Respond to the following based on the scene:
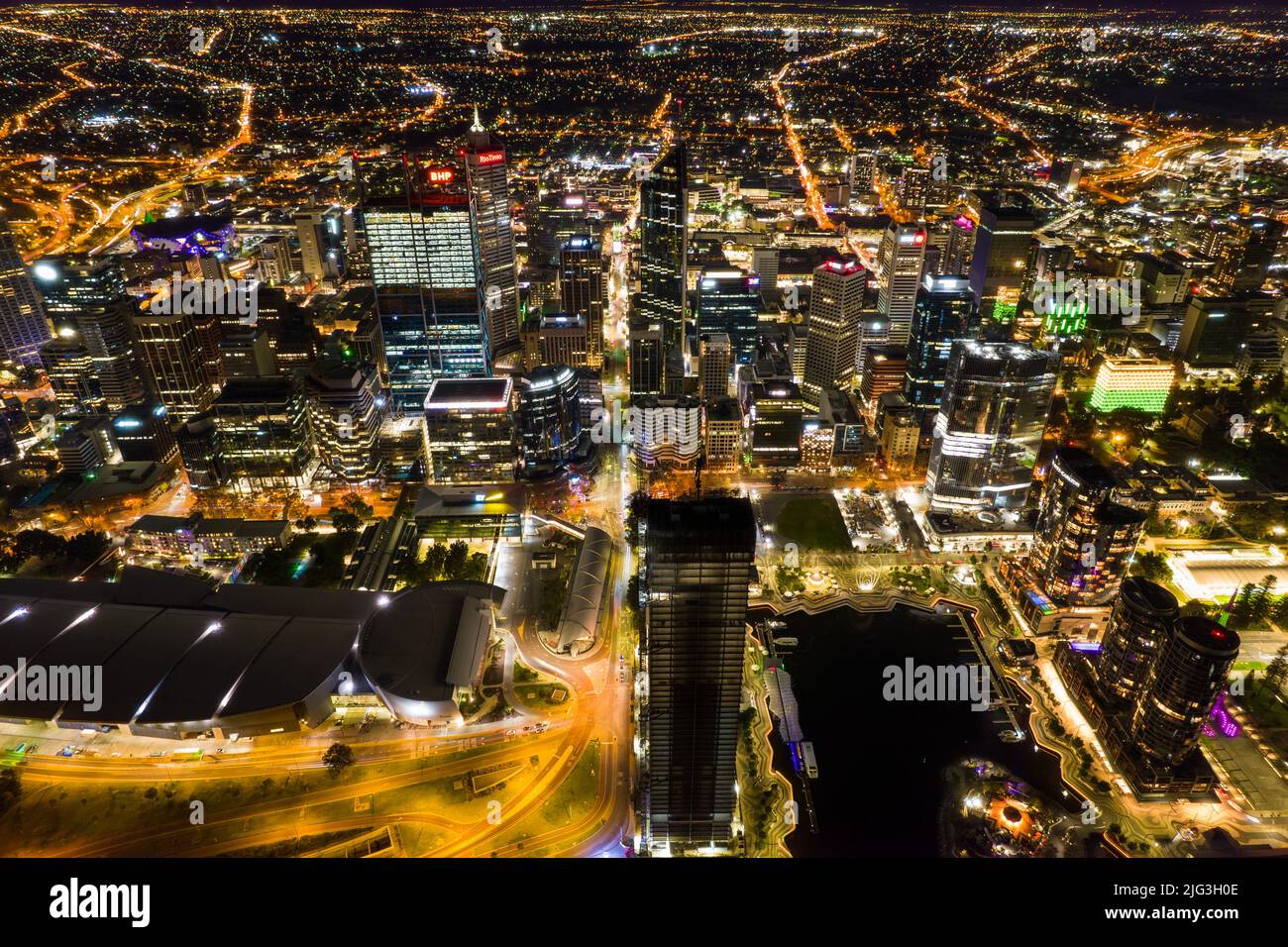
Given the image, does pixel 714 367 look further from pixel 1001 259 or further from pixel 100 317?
pixel 100 317

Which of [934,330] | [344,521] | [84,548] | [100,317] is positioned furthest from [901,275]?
[84,548]

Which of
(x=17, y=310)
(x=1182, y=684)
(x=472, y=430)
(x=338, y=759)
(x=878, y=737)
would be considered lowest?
(x=878, y=737)

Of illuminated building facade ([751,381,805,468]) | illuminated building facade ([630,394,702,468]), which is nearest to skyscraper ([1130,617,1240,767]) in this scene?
illuminated building facade ([751,381,805,468])

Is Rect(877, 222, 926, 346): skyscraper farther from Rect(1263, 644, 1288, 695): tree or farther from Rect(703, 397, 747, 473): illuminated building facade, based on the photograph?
Rect(1263, 644, 1288, 695): tree

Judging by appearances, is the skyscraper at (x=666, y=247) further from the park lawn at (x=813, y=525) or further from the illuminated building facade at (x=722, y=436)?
the park lawn at (x=813, y=525)

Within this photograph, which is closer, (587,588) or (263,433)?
(587,588)

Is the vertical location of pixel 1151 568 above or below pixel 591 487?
below

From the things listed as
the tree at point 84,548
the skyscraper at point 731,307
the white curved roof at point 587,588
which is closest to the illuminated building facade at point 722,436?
the white curved roof at point 587,588
